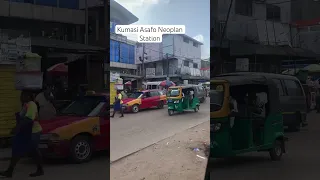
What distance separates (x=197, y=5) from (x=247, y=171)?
1.13 meters

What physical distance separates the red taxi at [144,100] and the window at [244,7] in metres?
0.78

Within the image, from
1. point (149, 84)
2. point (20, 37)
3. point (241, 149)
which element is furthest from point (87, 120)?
point (241, 149)

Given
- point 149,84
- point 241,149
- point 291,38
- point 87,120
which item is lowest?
point 241,149

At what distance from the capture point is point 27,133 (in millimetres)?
2500

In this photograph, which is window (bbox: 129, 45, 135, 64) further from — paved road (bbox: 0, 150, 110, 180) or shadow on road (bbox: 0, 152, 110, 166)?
paved road (bbox: 0, 150, 110, 180)

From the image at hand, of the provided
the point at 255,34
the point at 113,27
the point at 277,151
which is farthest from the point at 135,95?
the point at 277,151

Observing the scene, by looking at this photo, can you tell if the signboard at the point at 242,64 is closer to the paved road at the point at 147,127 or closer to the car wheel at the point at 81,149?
the paved road at the point at 147,127

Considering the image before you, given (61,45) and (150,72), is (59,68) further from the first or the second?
Result: (150,72)

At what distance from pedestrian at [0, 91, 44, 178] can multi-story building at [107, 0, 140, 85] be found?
66cm

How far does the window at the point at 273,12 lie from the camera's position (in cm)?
246

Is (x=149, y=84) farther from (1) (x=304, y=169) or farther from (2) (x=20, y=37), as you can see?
(1) (x=304, y=169)

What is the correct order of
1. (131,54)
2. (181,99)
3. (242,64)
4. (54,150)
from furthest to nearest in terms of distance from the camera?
(54,150)
(242,64)
(131,54)
(181,99)

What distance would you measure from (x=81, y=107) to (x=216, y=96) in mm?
904

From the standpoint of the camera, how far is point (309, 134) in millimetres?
2498
